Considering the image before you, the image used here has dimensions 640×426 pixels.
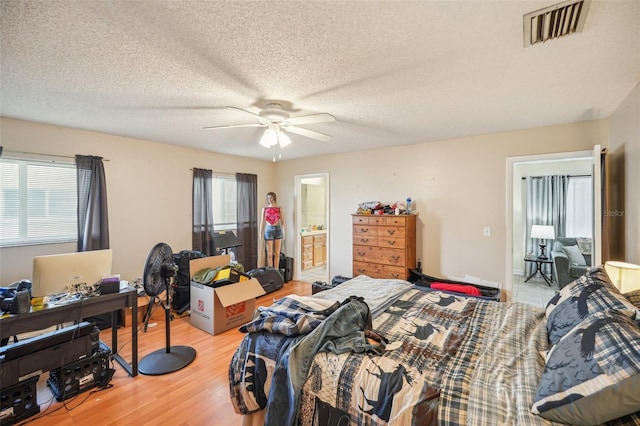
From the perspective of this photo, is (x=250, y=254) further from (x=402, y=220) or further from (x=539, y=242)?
(x=539, y=242)

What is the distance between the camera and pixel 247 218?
5.24 metres

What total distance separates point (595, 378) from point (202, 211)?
4.66 m

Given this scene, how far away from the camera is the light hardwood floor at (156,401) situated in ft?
6.10

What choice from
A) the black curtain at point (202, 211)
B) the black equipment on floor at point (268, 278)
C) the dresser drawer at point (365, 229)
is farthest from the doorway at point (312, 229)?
the black curtain at point (202, 211)

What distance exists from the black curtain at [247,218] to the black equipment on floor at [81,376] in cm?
288

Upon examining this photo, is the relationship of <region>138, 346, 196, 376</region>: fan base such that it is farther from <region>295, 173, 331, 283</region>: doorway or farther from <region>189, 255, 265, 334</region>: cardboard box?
<region>295, 173, 331, 283</region>: doorway

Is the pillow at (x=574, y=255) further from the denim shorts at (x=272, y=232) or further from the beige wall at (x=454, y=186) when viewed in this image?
the denim shorts at (x=272, y=232)

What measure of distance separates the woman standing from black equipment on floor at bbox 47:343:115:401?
3110 millimetres

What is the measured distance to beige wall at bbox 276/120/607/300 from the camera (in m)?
3.31

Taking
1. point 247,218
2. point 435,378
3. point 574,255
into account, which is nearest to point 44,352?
point 435,378

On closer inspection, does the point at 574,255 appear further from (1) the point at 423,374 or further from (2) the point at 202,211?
(2) the point at 202,211

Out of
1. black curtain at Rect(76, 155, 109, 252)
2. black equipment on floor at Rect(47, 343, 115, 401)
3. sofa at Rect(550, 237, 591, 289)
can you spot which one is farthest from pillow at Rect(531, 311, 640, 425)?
black curtain at Rect(76, 155, 109, 252)

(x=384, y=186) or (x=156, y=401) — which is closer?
(x=156, y=401)

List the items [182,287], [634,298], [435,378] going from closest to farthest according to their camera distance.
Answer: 1. [435,378]
2. [634,298]
3. [182,287]
